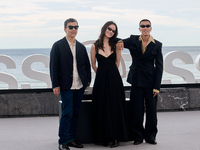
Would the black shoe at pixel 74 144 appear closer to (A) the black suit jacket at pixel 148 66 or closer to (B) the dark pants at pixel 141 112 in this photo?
(B) the dark pants at pixel 141 112

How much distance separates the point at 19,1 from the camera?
134ft

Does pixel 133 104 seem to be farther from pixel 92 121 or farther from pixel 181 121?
pixel 181 121

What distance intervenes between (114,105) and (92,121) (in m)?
0.38

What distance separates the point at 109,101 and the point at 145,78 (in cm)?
53

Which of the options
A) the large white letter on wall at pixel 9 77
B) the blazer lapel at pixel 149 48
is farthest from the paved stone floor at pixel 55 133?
the blazer lapel at pixel 149 48

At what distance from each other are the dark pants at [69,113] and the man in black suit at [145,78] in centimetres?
72

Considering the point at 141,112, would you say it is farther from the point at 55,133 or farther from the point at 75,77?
the point at 55,133

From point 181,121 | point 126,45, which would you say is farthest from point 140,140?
point 181,121

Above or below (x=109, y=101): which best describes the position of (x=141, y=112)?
below

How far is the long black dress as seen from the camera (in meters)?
4.61

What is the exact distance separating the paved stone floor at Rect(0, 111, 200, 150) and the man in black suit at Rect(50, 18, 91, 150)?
431mm

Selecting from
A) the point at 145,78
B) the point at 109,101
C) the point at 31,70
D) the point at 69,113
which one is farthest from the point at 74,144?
the point at 31,70

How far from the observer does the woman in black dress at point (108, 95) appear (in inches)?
182

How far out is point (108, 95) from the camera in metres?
4.62
